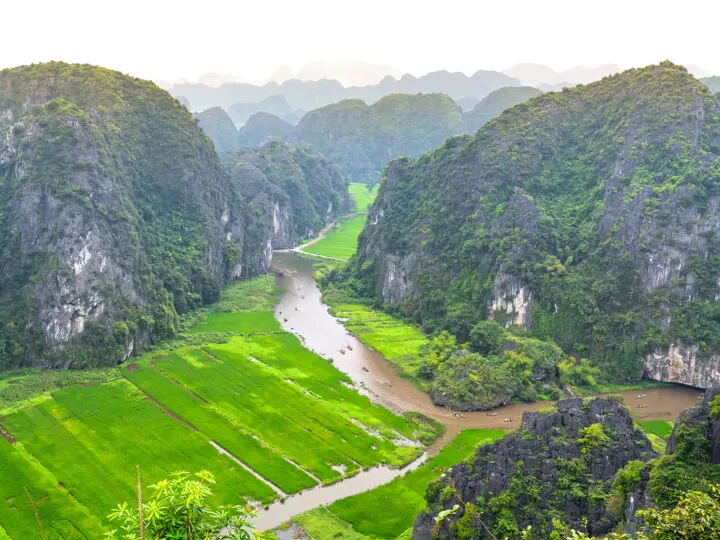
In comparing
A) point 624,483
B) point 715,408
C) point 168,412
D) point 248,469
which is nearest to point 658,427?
point 624,483

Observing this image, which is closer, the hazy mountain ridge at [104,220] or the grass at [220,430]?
the grass at [220,430]

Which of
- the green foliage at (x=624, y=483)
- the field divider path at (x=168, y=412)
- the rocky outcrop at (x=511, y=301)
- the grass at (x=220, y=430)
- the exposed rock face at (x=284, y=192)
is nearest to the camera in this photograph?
the green foliage at (x=624, y=483)

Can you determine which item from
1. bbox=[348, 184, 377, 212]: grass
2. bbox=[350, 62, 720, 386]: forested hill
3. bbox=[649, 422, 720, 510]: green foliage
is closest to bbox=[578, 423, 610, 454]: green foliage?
bbox=[649, 422, 720, 510]: green foliage

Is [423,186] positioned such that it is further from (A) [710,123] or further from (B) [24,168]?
(B) [24,168]

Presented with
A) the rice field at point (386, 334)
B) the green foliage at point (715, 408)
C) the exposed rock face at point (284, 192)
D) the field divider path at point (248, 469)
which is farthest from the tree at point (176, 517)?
the exposed rock face at point (284, 192)

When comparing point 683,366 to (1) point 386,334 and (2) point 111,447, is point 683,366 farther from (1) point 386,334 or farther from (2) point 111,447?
(2) point 111,447

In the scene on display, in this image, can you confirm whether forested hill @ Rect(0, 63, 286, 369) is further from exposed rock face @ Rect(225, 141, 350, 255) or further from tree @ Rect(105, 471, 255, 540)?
tree @ Rect(105, 471, 255, 540)

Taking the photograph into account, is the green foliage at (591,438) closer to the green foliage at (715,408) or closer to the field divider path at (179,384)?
the green foliage at (715,408)
